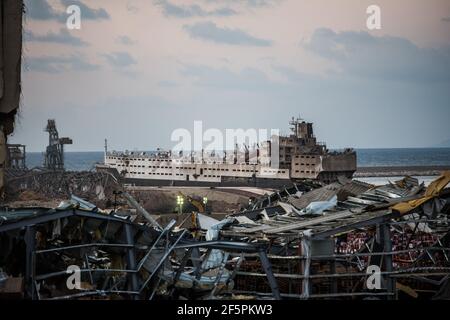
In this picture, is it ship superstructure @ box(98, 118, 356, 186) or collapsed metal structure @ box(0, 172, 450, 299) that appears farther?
ship superstructure @ box(98, 118, 356, 186)

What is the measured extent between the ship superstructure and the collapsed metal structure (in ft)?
188

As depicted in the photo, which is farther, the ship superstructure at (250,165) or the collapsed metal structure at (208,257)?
the ship superstructure at (250,165)

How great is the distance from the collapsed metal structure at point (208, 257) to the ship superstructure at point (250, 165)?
2253 inches

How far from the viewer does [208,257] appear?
17562 mm

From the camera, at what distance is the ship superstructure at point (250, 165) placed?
7731 cm

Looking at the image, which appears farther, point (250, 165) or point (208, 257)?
point (250, 165)

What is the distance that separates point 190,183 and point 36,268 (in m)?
78.4

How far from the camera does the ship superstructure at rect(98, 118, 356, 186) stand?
77.3m

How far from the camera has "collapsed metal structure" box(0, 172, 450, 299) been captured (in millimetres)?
15633

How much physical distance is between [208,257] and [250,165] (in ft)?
229

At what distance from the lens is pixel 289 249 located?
19.8 metres

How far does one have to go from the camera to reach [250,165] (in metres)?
87.2
